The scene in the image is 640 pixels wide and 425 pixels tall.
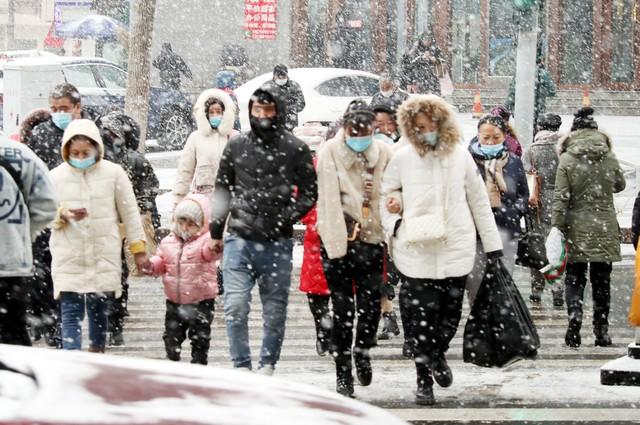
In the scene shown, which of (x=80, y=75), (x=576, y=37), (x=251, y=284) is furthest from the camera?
(x=576, y=37)

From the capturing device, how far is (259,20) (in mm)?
38125

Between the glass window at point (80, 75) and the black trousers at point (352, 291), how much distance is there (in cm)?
1665

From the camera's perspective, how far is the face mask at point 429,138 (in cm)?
784

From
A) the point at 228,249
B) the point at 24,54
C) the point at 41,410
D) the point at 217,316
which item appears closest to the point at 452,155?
the point at 228,249

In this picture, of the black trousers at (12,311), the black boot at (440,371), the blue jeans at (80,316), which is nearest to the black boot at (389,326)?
the black boot at (440,371)

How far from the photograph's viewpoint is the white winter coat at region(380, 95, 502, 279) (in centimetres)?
780

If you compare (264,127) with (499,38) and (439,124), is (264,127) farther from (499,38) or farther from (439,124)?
(499,38)

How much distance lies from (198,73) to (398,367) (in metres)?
29.5

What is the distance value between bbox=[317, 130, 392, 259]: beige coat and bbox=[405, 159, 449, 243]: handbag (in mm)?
434

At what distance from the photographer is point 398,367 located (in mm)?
9047

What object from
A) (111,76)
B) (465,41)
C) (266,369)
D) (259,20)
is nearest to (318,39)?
(259,20)

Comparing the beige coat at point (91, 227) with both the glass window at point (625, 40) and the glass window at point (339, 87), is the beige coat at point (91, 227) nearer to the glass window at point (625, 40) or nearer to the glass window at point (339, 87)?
the glass window at point (339, 87)

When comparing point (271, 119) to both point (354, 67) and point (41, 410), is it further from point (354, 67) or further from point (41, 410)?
point (354, 67)

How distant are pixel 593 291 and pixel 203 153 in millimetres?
3164
